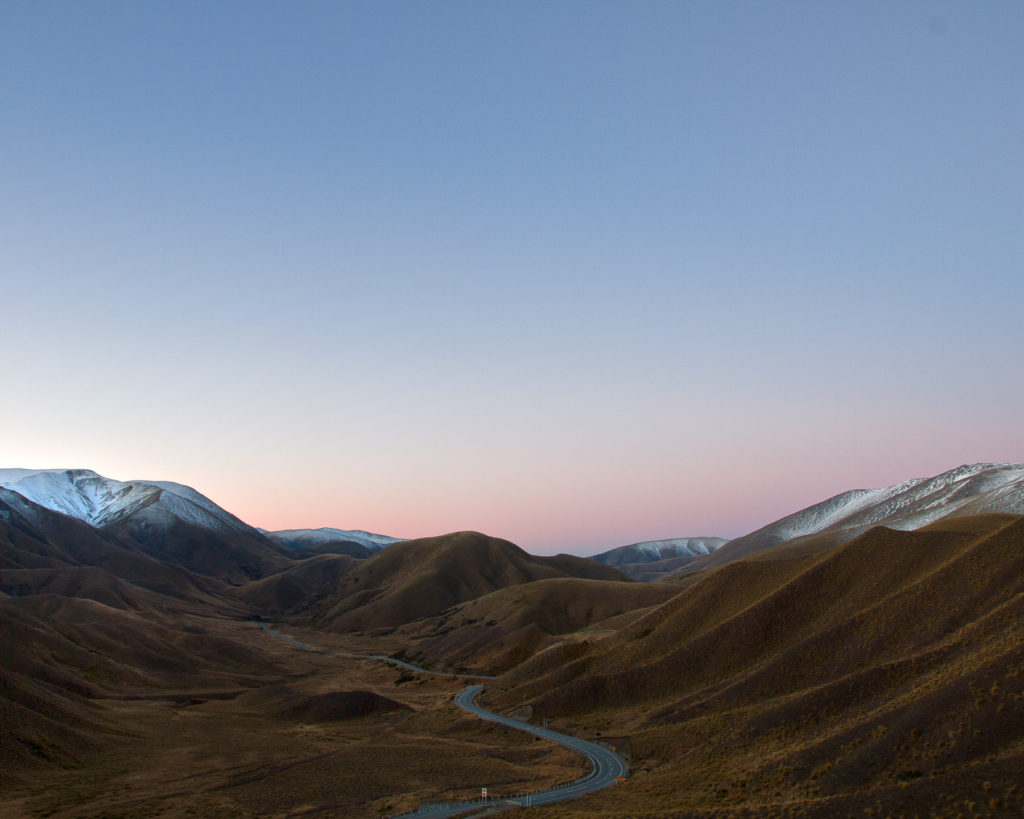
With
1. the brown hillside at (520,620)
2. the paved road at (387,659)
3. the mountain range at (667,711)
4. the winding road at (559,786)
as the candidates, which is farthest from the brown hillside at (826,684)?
the brown hillside at (520,620)

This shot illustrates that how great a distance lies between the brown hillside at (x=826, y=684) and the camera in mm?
38438

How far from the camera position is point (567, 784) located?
5256 centimetres

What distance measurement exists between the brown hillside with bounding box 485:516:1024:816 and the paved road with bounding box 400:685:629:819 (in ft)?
7.50

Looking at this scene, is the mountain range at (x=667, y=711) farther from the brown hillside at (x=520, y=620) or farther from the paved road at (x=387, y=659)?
the brown hillside at (x=520, y=620)

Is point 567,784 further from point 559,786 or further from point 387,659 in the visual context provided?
point 387,659

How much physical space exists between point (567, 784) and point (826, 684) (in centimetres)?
2247

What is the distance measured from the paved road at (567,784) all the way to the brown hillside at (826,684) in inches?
90.0

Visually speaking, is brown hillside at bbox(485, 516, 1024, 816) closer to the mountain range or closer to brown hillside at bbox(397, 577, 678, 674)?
the mountain range

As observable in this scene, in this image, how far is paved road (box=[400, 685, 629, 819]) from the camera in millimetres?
47781

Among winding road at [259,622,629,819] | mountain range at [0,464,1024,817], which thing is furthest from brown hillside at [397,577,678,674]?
winding road at [259,622,629,819]

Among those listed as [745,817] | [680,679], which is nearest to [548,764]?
[680,679]

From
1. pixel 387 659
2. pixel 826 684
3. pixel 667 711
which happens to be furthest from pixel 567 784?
pixel 387 659

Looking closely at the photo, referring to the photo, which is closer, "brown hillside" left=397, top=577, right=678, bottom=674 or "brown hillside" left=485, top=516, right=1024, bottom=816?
"brown hillside" left=485, top=516, right=1024, bottom=816

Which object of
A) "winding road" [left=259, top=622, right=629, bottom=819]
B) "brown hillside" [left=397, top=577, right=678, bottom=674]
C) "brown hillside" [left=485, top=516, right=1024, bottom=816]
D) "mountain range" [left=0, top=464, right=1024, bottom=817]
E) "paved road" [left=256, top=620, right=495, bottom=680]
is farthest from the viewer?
"brown hillside" [left=397, top=577, right=678, bottom=674]
